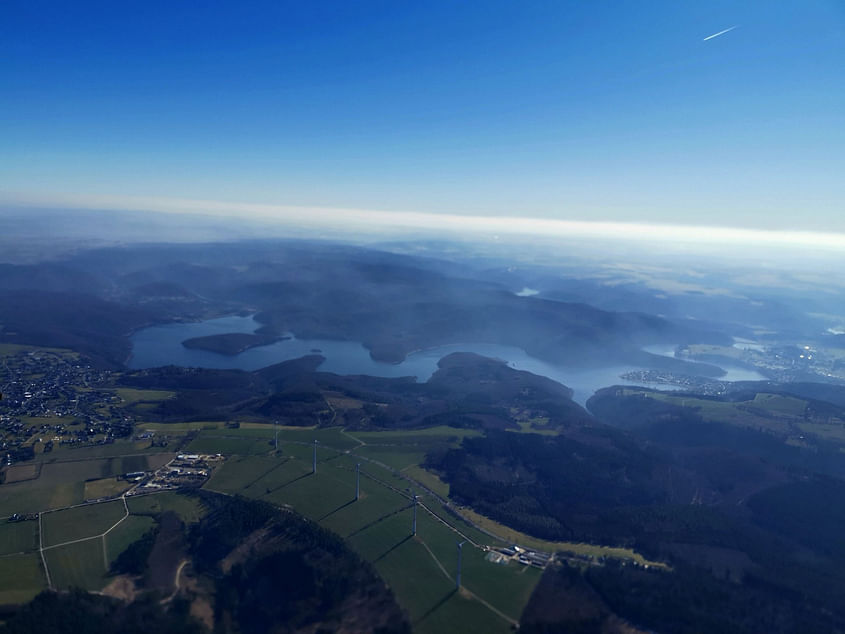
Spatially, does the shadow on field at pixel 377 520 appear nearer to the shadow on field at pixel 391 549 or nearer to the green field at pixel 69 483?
the shadow on field at pixel 391 549

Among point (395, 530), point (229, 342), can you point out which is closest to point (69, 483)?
point (395, 530)

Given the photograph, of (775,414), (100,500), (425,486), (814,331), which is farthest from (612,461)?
(814,331)

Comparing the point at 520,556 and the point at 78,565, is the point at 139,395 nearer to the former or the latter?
the point at 78,565

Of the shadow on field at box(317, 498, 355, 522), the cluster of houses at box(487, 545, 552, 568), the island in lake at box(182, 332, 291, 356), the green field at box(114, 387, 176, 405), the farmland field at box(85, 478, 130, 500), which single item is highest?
the cluster of houses at box(487, 545, 552, 568)

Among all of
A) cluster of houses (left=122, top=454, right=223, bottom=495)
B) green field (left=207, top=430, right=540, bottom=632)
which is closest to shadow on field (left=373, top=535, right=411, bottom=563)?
green field (left=207, top=430, right=540, bottom=632)

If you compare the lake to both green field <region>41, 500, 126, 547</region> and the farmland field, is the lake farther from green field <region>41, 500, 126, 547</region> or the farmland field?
green field <region>41, 500, 126, 547</region>

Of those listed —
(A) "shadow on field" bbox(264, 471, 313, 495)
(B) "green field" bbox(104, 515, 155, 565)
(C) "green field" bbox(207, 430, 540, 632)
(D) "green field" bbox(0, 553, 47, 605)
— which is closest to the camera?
(D) "green field" bbox(0, 553, 47, 605)
